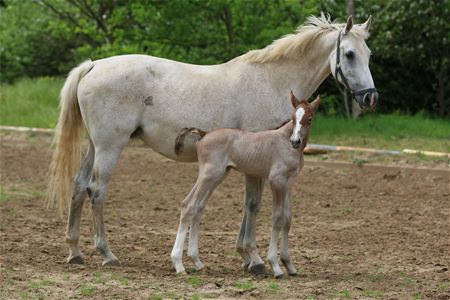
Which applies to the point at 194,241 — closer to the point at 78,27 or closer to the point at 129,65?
the point at 129,65

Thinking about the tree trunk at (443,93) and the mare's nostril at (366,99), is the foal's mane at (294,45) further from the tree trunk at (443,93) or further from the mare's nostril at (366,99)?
the tree trunk at (443,93)

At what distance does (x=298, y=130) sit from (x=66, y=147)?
2.23m

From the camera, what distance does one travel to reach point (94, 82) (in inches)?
307

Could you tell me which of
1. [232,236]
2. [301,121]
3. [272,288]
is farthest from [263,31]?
[272,288]

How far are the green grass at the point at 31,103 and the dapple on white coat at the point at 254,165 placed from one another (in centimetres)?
955

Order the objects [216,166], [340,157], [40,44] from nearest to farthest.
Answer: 1. [216,166]
2. [340,157]
3. [40,44]

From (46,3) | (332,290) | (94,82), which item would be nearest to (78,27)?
(46,3)

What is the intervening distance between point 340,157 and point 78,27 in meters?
6.82

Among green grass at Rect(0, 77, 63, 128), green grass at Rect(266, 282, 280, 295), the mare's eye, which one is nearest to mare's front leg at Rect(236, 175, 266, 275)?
green grass at Rect(266, 282, 280, 295)

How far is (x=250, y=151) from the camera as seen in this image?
727 centimetres

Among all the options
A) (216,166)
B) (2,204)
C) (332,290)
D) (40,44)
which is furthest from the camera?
(40,44)

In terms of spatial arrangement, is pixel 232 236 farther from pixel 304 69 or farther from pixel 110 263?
pixel 304 69

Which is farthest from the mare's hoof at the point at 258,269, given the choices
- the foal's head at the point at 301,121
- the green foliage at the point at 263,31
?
the green foliage at the point at 263,31

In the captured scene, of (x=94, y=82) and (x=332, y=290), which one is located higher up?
(x=94, y=82)
